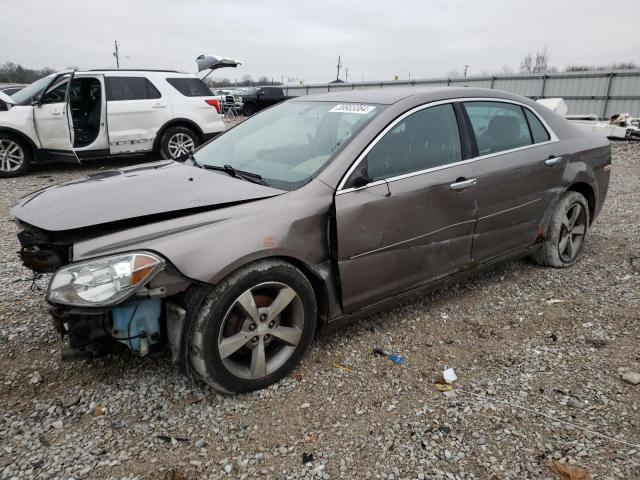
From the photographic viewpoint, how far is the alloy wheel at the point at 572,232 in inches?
164

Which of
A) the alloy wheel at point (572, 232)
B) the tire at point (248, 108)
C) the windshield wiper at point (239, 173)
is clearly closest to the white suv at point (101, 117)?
the windshield wiper at point (239, 173)

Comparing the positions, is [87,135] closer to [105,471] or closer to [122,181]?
[122,181]

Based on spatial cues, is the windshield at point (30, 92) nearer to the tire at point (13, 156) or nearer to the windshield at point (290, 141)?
the tire at point (13, 156)

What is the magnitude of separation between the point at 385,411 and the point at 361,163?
4.51 feet

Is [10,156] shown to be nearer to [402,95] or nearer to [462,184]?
[402,95]

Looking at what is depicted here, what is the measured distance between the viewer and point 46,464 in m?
2.07

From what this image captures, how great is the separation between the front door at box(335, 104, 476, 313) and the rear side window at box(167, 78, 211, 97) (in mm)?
7251

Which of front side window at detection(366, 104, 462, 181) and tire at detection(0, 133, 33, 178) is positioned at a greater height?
front side window at detection(366, 104, 462, 181)

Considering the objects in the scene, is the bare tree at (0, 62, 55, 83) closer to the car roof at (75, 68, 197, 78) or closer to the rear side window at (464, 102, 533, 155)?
the car roof at (75, 68, 197, 78)

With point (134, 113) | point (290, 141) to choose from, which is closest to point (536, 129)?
point (290, 141)

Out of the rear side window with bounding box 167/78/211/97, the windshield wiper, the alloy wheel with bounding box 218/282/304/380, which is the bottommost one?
the alloy wheel with bounding box 218/282/304/380

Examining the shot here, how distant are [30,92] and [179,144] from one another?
105 inches

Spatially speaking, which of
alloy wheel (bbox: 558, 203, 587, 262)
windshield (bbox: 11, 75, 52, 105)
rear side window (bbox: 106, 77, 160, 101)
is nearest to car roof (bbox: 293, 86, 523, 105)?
alloy wheel (bbox: 558, 203, 587, 262)

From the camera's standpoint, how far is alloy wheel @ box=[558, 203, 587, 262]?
4156mm
